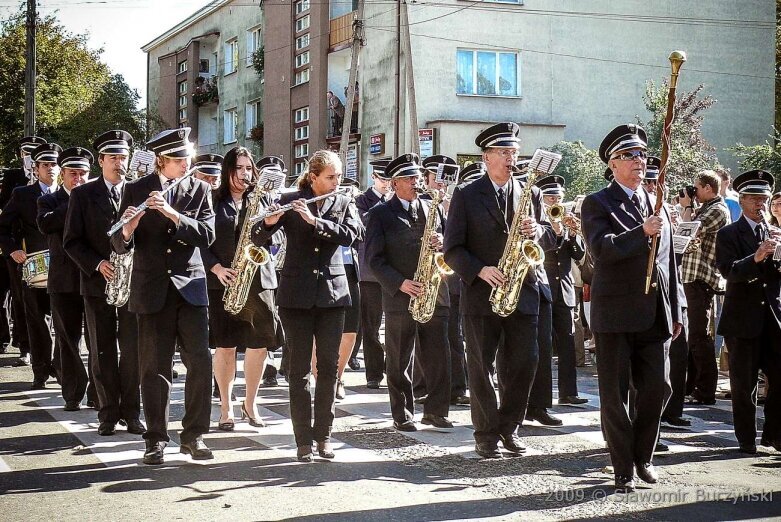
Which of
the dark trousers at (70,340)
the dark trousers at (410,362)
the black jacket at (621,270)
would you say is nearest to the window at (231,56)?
the dark trousers at (70,340)

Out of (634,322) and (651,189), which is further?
(651,189)

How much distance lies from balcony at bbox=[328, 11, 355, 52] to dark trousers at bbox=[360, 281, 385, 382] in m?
25.3

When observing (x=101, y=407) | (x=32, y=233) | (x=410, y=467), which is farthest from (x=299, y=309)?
(x=32, y=233)

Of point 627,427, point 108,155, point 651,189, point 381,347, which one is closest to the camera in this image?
point 627,427

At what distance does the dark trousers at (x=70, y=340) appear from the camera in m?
9.84

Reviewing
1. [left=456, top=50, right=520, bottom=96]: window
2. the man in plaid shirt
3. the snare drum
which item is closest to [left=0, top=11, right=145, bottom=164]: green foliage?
[left=456, top=50, right=520, bottom=96]: window

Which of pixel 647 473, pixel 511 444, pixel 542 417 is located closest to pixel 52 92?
pixel 542 417

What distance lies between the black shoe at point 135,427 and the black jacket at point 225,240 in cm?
136

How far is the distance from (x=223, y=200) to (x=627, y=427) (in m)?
4.28

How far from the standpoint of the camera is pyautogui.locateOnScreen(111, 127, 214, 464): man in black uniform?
300 inches

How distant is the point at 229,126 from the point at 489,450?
4290 cm

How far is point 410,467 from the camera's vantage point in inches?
297

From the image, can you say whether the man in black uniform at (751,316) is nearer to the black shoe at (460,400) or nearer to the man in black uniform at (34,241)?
the black shoe at (460,400)

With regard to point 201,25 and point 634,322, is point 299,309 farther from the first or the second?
point 201,25
